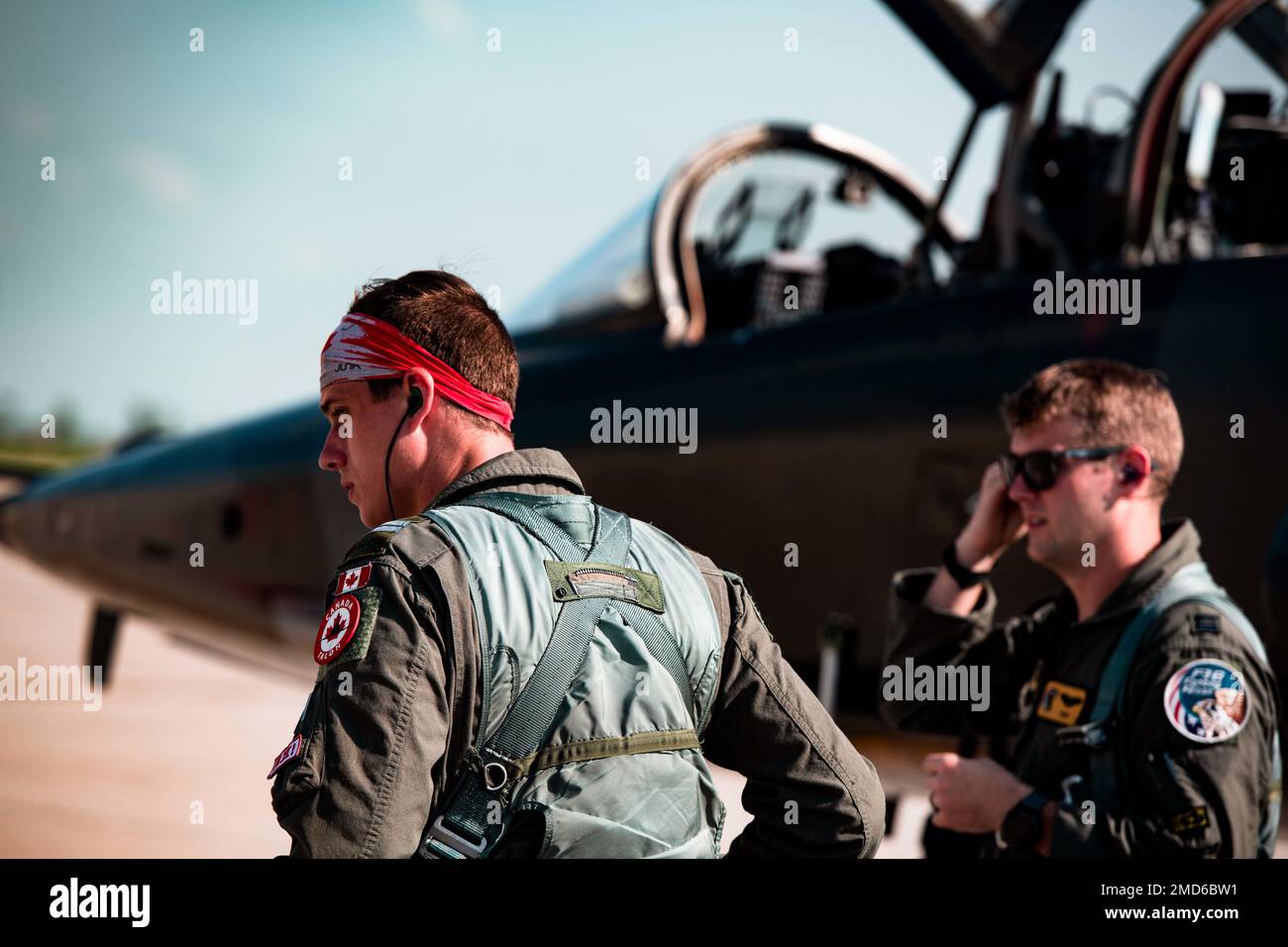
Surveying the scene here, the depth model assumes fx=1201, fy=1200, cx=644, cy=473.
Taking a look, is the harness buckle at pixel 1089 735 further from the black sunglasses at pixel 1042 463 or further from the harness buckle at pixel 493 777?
the harness buckle at pixel 493 777

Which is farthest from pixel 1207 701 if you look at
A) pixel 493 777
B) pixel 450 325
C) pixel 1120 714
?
pixel 450 325

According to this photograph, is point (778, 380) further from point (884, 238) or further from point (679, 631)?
point (679, 631)

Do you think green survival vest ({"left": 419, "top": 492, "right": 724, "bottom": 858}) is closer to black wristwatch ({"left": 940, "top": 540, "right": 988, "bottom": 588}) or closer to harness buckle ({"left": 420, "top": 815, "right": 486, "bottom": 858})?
harness buckle ({"left": 420, "top": 815, "right": 486, "bottom": 858})

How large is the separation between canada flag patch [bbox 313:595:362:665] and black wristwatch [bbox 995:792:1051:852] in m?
1.45

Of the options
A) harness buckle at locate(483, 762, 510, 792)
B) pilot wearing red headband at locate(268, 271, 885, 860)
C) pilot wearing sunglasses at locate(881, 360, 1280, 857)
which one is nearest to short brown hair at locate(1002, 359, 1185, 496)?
pilot wearing sunglasses at locate(881, 360, 1280, 857)

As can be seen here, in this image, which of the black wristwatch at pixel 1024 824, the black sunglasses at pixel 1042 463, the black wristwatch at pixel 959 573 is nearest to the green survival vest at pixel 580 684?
the black wristwatch at pixel 1024 824

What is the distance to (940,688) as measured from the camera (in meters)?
2.66

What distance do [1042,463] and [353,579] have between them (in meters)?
1.69

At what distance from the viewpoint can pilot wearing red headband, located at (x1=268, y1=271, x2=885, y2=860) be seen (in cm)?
131

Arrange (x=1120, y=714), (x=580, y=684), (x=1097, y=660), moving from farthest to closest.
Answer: (x=1097, y=660) < (x=1120, y=714) < (x=580, y=684)

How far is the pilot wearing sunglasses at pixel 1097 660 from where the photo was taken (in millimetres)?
2092

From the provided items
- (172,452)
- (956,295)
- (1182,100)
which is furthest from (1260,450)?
(172,452)

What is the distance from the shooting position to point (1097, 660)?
2.36 metres

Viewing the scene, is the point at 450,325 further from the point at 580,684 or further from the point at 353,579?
the point at 580,684
